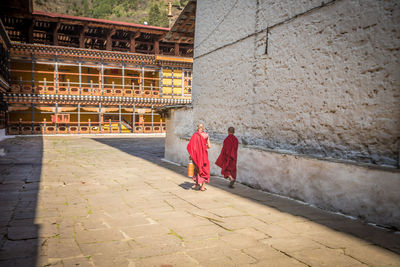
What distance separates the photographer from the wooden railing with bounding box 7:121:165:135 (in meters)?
22.4

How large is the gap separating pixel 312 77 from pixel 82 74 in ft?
72.6

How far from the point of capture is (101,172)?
25.2ft

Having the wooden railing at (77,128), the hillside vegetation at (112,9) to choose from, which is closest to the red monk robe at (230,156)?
the wooden railing at (77,128)

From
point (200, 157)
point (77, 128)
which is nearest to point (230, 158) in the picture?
point (200, 157)

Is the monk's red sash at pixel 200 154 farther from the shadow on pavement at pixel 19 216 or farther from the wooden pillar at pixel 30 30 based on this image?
the wooden pillar at pixel 30 30

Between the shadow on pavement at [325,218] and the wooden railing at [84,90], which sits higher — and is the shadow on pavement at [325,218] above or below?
below

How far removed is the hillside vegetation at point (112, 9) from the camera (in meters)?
59.9

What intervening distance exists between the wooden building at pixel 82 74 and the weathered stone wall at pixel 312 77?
14.0m

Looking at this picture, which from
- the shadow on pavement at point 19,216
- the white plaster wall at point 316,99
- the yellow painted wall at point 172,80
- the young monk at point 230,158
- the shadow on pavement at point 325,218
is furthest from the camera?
the yellow painted wall at point 172,80

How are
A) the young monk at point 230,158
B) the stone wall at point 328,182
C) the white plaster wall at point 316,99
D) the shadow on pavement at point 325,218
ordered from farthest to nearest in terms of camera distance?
the young monk at point 230,158
the white plaster wall at point 316,99
the stone wall at point 328,182
the shadow on pavement at point 325,218

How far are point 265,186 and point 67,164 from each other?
591 centimetres

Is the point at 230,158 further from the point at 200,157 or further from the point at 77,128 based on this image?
the point at 77,128

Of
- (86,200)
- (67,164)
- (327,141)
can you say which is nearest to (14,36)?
(67,164)

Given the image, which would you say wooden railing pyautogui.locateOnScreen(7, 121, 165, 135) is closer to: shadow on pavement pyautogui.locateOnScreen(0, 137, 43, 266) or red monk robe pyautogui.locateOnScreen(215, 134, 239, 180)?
shadow on pavement pyautogui.locateOnScreen(0, 137, 43, 266)
